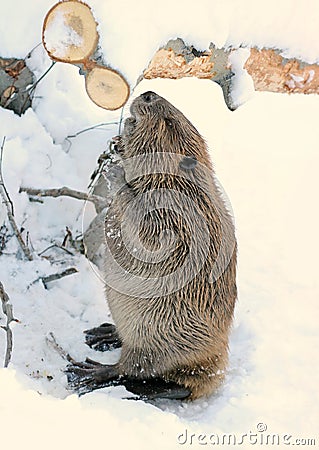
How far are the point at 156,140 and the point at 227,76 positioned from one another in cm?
107

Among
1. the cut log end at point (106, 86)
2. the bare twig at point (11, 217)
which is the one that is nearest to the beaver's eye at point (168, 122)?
the cut log end at point (106, 86)

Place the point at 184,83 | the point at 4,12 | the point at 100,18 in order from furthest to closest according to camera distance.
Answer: the point at 184,83 < the point at 4,12 < the point at 100,18

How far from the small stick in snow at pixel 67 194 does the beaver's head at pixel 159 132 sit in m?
0.45

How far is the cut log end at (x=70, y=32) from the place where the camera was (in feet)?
6.93

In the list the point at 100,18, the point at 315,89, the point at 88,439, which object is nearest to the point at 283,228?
the point at 315,89

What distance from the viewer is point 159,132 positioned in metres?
1.89

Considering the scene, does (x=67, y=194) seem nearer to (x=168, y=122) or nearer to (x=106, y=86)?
(x=106, y=86)

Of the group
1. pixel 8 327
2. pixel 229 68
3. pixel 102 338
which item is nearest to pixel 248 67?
pixel 229 68

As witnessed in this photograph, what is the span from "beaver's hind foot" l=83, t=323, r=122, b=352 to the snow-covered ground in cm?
3

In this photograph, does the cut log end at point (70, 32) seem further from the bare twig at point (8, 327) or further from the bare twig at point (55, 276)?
the bare twig at point (8, 327)

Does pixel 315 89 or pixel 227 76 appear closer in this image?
pixel 227 76

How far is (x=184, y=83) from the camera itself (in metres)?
2.94

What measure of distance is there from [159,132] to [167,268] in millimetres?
413

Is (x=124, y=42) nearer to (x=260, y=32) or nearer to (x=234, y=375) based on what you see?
(x=260, y=32)
